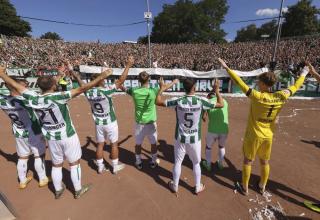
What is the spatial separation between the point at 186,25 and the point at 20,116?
172ft

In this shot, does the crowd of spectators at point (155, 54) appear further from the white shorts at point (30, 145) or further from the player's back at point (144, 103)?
the white shorts at point (30, 145)

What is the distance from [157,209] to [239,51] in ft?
92.9

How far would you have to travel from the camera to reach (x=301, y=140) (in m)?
7.76

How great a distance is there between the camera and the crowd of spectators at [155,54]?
77.3 ft

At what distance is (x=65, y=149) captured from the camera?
4207 mm

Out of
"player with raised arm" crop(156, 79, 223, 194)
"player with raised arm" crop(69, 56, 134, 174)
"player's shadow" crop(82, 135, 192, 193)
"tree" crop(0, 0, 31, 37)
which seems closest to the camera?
"player with raised arm" crop(156, 79, 223, 194)

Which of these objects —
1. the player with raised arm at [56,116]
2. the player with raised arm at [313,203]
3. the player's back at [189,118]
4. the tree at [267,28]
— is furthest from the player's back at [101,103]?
the tree at [267,28]

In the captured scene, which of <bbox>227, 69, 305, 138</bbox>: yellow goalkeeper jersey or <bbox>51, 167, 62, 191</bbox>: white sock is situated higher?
<bbox>227, 69, 305, 138</bbox>: yellow goalkeeper jersey

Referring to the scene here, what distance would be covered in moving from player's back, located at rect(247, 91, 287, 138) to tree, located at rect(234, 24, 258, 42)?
73307 millimetres

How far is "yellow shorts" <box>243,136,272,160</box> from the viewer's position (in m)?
4.25

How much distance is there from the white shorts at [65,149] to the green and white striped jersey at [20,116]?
2.69ft

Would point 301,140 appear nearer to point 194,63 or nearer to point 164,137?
point 164,137

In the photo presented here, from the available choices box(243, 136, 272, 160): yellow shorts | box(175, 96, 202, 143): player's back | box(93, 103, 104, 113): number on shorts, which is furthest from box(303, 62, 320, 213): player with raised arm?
box(93, 103, 104, 113): number on shorts

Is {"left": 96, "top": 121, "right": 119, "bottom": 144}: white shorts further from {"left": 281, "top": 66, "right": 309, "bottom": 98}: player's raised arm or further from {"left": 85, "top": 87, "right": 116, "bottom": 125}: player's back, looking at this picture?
{"left": 281, "top": 66, "right": 309, "bottom": 98}: player's raised arm
